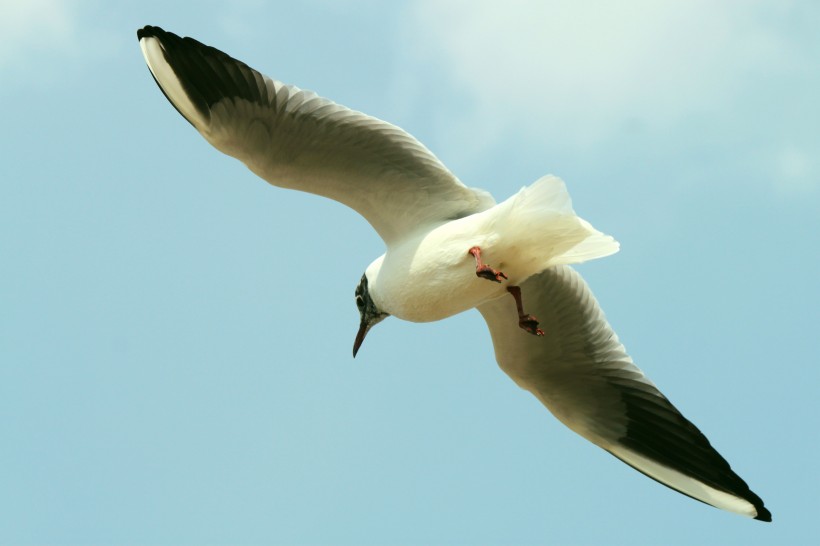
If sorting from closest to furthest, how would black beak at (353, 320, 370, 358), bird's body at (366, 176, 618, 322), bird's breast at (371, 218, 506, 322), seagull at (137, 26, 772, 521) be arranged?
bird's body at (366, 176, 618, 322) < seagull at (137, 26, 772, 521) < bird's breast at (371, 218, 506, 322) < black beak at (353, 320, 370, 358)

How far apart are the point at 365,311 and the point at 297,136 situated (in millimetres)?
1331

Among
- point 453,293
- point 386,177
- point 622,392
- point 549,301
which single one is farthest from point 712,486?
point 386,177

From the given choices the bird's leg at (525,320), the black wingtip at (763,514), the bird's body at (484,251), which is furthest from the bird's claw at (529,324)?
the black wingtip at (763,514)

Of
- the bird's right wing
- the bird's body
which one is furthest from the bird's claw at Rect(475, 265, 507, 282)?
the bird's right wing

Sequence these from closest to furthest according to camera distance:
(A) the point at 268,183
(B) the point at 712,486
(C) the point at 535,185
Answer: (C) the point at 535,185, (A) the point at 268,183, (B) the point at 712,486

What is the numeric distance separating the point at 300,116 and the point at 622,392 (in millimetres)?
2588

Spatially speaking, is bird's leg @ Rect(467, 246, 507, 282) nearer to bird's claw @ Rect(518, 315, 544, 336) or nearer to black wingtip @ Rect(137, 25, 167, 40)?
bird's claw @ Rect(518, 315, 544, 336)

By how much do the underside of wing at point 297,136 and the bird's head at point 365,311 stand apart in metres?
0.65

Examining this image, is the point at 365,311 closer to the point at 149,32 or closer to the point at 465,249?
the point at 465,249

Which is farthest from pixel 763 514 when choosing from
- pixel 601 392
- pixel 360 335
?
pixel 360 335

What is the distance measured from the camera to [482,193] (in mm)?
7188

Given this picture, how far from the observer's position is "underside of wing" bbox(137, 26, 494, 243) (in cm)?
681

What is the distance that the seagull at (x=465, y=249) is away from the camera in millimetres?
6797

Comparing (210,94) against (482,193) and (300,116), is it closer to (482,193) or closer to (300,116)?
(300,116)
